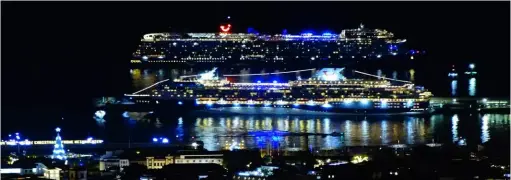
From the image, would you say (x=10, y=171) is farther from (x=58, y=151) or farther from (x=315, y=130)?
(x=315, y=130)

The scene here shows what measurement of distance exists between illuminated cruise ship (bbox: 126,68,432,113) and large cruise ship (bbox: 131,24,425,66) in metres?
10.7

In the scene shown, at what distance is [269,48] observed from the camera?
34.3 metres

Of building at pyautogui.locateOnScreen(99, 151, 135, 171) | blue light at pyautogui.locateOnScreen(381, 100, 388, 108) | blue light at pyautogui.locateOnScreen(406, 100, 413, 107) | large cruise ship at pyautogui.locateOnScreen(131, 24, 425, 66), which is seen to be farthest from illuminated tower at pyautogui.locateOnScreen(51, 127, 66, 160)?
large cruise ship at pyautogui.locateOnScreen(131, 24, 425, 66)

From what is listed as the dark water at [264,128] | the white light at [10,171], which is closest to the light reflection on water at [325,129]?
the dark water at [264,128]

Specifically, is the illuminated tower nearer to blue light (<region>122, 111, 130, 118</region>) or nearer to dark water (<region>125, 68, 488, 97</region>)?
blue light (<region>122, 111, 130, 118</region>)

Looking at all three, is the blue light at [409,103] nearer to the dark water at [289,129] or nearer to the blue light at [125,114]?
the dark water at [289,129]

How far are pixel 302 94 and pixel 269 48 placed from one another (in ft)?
41.9

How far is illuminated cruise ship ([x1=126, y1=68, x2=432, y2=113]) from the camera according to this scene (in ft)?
68.0

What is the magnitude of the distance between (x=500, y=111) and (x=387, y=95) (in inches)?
75.7

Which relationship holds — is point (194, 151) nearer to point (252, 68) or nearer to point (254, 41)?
point (252, 68)

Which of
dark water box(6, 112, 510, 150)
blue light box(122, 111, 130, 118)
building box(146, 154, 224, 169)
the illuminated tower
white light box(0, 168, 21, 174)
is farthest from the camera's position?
blue light box(122, 111, 130, 118)

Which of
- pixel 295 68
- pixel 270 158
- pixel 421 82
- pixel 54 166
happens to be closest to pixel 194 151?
pixel 270 158

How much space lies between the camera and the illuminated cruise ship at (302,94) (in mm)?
20719

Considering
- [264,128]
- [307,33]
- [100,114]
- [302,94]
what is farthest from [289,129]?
[307,33]
